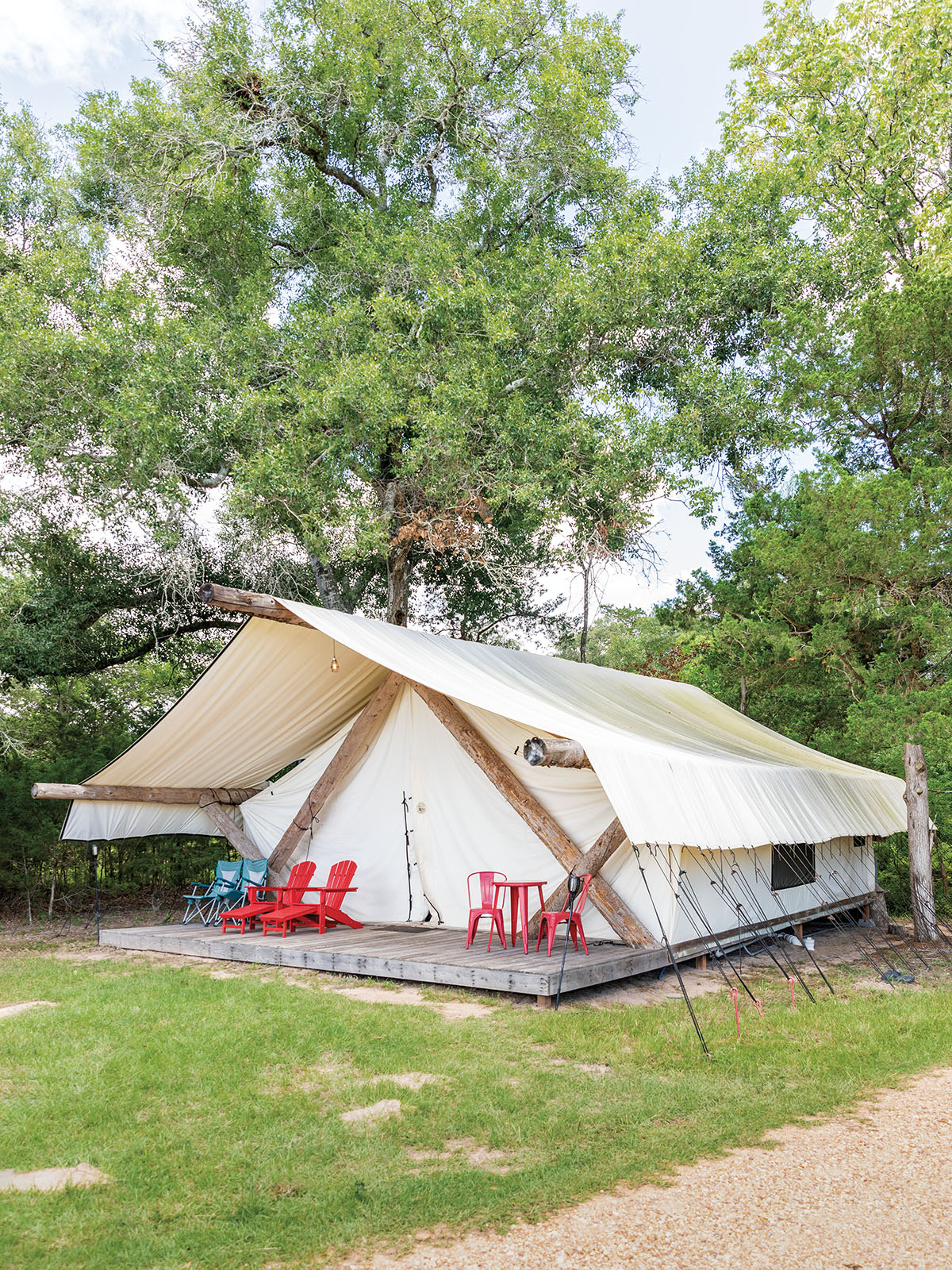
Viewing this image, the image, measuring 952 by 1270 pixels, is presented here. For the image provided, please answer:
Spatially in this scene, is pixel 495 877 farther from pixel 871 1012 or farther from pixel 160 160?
pixel 160 160

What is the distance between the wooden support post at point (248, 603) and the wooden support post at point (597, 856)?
104 inches

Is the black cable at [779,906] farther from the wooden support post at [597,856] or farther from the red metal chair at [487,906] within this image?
the red metal chair at [487,906]

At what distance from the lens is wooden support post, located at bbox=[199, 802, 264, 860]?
951cm

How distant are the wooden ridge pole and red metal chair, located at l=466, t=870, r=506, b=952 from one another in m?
3.10

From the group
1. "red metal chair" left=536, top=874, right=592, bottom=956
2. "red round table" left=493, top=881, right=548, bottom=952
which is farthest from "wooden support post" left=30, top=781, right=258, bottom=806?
"red metal chair" left=536, top=874, right=592, bottom=956

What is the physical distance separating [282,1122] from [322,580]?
9.81 metres

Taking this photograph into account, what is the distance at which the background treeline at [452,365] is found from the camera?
34.3ft

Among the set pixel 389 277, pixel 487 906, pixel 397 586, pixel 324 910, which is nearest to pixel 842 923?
pixel 487 906

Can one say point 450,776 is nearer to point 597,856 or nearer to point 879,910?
point 597,856

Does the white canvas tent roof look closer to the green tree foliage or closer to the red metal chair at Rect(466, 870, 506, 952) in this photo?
the red metal chair at Rect(466, 870, 506, 952)


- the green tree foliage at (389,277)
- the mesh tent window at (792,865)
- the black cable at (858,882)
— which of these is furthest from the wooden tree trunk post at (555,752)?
the green tree foliage at (389,277)

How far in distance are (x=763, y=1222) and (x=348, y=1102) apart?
1799 millimetres

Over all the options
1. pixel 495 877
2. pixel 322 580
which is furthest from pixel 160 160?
pixel 495 877

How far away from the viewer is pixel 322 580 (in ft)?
42.8
